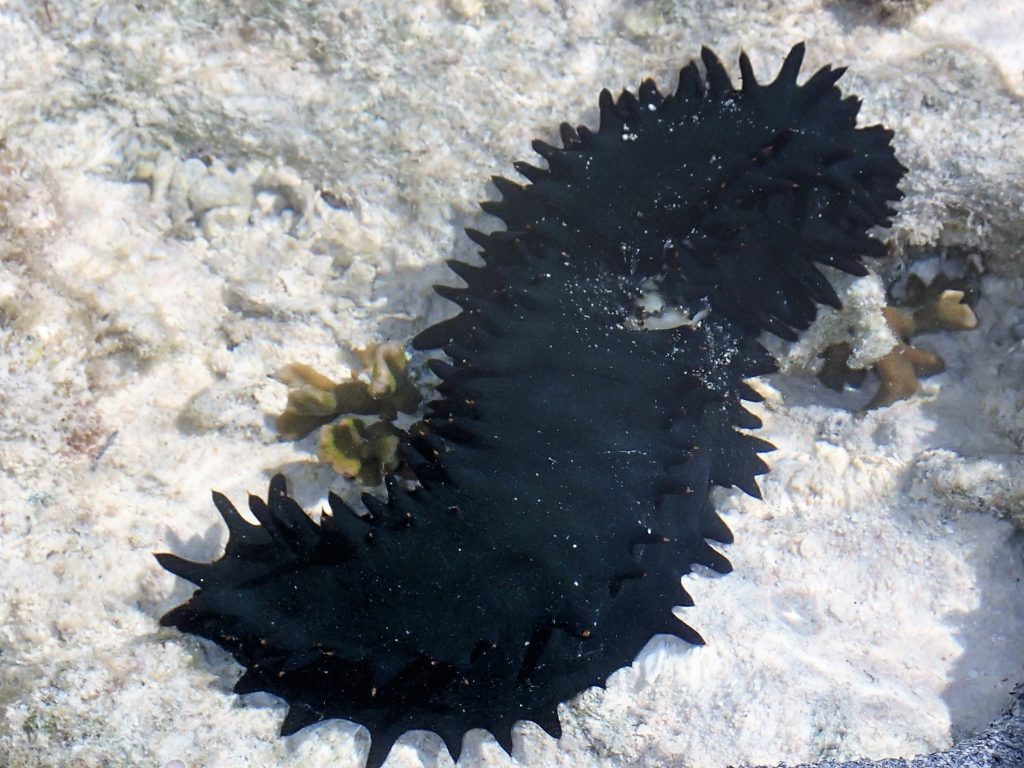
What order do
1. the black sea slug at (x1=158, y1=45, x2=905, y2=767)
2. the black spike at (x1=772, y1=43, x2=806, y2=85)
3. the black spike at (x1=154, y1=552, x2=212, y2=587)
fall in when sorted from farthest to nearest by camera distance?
the black spike at (x1=772, y1=43, x2=806, y2=85), the black spike at (x1=154, y1=552, x2=212, y2=587), the black sea slug at (x1=158, y1=45, x2=905, y2=767)

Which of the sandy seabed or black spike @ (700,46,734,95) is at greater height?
black spike @ (700,46,734,95)

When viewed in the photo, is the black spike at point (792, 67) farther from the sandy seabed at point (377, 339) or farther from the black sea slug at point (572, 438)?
the sandy seabed at point (377, 339)

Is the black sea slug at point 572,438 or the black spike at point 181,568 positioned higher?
the black sea slug at point 572,438

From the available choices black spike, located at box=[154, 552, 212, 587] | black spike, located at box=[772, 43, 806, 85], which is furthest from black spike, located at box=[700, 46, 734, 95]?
black spike, located at box=[154, 552, 212, 587]

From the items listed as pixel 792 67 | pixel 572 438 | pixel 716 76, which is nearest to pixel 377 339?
pixel 572 438

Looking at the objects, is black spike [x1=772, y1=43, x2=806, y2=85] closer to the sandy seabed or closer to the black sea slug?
the black sea slug

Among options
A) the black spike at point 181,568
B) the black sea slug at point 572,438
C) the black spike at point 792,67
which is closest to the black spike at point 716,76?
the black sea slug at point 572,438
